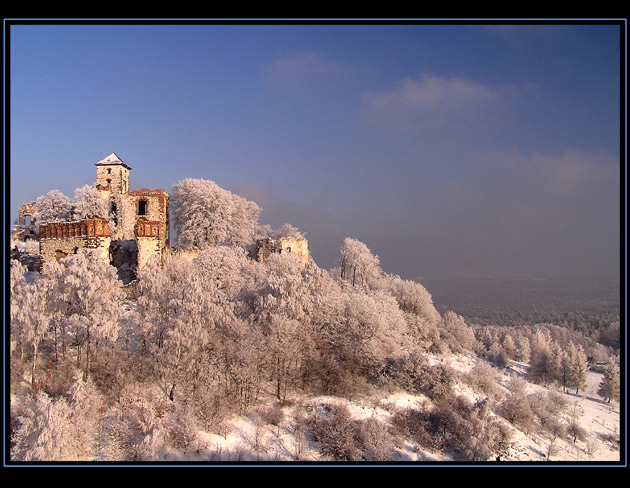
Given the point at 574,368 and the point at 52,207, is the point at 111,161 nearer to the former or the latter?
the point at 52,207

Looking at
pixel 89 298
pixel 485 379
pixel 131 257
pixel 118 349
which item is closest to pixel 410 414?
pixel 485 379

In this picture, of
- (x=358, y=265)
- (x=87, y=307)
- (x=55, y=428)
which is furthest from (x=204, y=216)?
(x=55, y=428)

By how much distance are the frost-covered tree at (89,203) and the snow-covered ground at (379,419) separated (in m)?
14.5

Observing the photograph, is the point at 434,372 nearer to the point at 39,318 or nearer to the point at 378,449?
the point at 378,449

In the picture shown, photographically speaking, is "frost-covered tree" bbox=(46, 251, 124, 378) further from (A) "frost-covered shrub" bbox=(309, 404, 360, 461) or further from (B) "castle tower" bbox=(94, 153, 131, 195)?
(B) "castle tower" bbox=(94, 153, 131, 195)

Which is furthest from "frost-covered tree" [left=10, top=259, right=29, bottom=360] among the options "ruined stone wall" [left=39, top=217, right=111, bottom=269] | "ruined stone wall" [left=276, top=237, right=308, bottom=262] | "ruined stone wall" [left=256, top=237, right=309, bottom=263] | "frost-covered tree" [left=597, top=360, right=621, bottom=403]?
"frost-covered tree" [left=597, top=360, right=621, bottom=403]

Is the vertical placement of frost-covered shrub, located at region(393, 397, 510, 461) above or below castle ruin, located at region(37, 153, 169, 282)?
below

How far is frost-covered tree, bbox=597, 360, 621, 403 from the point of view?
12.1 meters

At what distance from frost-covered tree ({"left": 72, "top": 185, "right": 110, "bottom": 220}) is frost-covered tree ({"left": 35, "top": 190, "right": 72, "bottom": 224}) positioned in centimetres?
60

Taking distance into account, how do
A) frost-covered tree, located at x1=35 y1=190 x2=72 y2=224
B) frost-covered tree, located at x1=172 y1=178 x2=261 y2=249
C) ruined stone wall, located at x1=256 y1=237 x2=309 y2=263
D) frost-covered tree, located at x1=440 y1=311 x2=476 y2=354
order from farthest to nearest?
ruined stone wall, located at x1=256 y1=237 x2=309 y2=263
frost-covered tree, located at x1=440 y1=311 x2=476 y2=354
frost-covered tree, located at x1=172 y1=178 x2=261 y2=249
frost-covered tree, located at x1=35 y1=190 x2=72 y2=224

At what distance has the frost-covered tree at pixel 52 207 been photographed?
67.9ft

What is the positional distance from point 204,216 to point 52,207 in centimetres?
784
